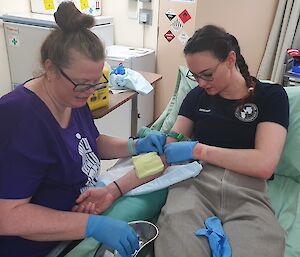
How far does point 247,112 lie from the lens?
4.83 ft

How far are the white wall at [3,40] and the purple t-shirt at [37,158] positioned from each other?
202cm

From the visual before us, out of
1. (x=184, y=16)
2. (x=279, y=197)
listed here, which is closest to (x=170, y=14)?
(x=184, y=16)

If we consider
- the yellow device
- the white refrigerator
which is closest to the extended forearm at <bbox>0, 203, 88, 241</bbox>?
the yellow device

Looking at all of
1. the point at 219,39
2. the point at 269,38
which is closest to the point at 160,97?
the point at 269,38

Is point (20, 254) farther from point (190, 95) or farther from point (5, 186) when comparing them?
point (190, 95)

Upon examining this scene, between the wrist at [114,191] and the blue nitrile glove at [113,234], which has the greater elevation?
the blue nitrile glove at [113,234]

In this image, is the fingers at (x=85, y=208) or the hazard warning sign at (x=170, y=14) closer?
the fingers at (x=85, y=208)

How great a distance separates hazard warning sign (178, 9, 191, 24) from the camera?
324 centimetres

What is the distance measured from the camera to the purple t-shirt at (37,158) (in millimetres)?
905

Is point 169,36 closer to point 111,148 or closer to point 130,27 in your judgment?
point 130,27

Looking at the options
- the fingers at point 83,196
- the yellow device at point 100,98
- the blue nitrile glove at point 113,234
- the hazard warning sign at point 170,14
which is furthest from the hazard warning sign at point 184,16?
the blue nitrile glove at point 113,234

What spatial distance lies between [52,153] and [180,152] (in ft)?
1.94

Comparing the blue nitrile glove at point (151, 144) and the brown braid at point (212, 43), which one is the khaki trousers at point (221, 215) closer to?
the blue nitrile glove at point (151, 144)

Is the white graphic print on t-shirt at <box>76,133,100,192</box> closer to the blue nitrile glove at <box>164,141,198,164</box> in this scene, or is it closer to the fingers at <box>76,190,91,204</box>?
the fingers at <box>76,190,91,204</box>
